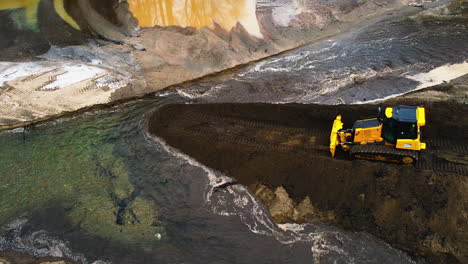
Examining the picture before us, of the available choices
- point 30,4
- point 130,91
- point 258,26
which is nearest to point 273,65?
point 258,26

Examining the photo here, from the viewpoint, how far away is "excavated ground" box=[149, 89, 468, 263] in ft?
28.5

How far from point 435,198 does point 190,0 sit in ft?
39.2

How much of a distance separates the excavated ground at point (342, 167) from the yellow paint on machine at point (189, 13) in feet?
16.3

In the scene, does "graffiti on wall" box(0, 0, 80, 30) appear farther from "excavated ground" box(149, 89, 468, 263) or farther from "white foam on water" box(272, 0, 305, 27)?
"white foam on water" box(272, 0, 305, 27)

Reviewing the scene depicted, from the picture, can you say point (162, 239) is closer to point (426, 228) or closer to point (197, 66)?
point (426, 228)

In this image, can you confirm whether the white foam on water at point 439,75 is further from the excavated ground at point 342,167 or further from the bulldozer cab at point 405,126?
the bulldozer cab at point 405,126

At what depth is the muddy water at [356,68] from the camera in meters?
13.6

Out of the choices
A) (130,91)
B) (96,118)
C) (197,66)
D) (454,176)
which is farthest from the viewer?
(197,66)

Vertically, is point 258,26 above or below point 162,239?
above

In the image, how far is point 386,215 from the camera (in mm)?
8977

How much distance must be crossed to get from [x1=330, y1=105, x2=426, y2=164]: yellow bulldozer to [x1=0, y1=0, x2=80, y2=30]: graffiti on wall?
467 inches

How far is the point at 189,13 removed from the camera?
16.7m

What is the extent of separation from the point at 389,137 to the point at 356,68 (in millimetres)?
5839

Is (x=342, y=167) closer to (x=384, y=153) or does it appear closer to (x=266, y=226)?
(x=384, y=153)
